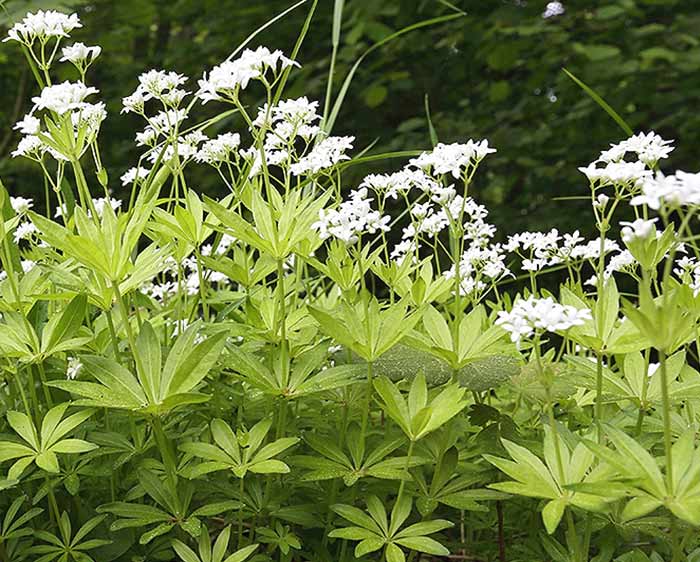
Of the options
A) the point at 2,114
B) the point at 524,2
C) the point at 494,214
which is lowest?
the point at 494,214

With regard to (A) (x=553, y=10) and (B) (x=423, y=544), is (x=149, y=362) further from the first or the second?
(A) (x=553, y=10)

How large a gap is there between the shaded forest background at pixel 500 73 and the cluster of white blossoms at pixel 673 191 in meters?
3.04

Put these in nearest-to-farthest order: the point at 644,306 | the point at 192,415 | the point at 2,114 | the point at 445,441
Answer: the point at 644,306 → the point at 445,441 → the point at 192,415 → the point at 2,114

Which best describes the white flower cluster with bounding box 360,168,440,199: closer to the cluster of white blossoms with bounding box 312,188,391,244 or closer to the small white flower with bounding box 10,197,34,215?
the cluster of white blossoms with bounding box 312,188,391,244

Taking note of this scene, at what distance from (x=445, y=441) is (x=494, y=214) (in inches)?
127

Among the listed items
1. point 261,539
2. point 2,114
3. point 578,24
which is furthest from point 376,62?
point 261,539

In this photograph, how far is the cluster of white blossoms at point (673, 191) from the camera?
72 centimetres

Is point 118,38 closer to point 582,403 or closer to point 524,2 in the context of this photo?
point 524,2

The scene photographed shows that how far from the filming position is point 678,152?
4078mm

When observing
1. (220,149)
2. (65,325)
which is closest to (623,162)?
(220,149)

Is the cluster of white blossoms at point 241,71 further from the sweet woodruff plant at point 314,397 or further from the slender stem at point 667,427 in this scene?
the slender stem at point 667,427

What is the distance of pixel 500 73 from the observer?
458 centimetres

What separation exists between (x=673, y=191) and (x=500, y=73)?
→ 4053mm

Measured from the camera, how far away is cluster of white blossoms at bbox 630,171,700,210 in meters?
0.72
